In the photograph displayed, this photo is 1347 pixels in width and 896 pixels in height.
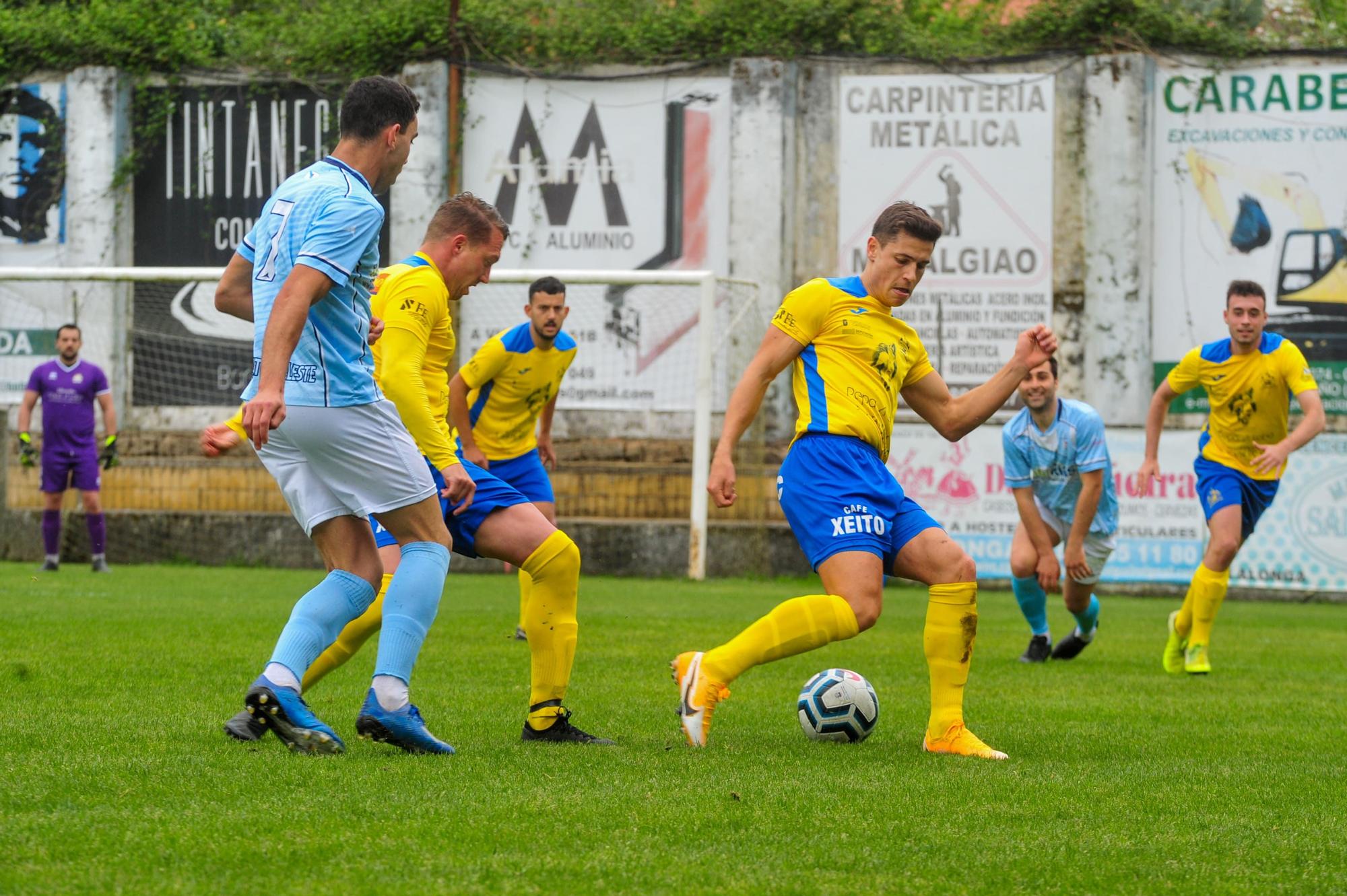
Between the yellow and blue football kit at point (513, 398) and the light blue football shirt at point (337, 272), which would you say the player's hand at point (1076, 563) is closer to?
the yellow and blue football kit at point (513, 398)

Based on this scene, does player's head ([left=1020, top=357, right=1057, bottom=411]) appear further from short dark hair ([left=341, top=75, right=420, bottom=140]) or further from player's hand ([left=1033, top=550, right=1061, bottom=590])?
short dark hair ([left=341, top=75, right=420, bottom=140])

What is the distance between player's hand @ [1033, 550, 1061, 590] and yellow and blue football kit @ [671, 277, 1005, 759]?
3.42 m

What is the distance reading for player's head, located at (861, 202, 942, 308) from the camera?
6.09 m

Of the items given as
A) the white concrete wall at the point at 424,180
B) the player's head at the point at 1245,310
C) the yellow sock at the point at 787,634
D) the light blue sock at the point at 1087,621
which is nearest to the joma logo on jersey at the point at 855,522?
the yellow sock at the point at 787,634

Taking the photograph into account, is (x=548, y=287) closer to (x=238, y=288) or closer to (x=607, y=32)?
(x=238, y=288)

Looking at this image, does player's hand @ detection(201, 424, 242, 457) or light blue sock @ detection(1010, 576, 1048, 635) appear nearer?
player's hand @ detection(201, 424, 242, 457)

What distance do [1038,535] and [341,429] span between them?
5859mm

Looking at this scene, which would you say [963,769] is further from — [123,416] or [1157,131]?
[123,416]

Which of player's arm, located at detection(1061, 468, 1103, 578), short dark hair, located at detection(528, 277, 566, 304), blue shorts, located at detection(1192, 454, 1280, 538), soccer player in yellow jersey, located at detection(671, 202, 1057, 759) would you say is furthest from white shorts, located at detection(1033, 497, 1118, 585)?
soccer player in yellow jersey, located at detection(671, 202, 1057, 759)

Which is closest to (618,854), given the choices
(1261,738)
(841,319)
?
(841,319)

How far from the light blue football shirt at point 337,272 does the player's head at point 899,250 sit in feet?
6.31

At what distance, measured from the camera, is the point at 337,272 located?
16.5 feet

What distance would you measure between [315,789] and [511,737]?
5.04 ft

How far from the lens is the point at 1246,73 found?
19.7 metres
